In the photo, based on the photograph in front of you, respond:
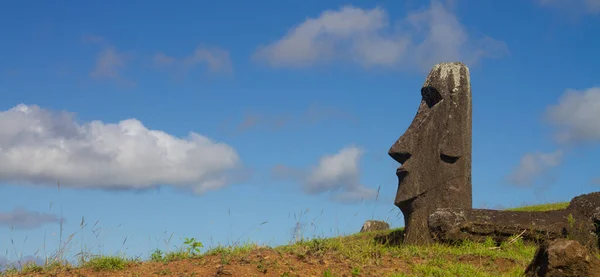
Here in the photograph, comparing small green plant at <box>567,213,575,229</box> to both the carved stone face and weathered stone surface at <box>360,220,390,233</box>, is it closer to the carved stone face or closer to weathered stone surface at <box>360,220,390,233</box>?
the carved stone face

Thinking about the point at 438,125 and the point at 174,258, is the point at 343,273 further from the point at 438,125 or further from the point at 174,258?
the point at 438,125

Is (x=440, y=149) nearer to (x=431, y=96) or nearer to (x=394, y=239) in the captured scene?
(x=431, y=96)

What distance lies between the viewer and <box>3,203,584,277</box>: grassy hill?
32.7ft

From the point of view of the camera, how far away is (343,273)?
9.98 metres

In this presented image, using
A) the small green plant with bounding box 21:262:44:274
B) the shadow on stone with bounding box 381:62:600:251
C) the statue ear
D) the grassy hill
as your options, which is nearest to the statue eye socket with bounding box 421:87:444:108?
the shadow on stone with bounding box 381:62:600:251

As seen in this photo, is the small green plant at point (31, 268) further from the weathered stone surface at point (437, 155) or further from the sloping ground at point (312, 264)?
the weathered stone surface at point (437, 155)

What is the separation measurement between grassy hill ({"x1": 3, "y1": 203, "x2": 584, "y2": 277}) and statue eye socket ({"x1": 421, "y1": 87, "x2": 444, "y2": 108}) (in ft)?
16.6

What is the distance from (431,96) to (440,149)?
149 cm

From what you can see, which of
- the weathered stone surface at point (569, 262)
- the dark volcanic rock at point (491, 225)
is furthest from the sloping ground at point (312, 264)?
the dark volcanic rock at point (491, 225)

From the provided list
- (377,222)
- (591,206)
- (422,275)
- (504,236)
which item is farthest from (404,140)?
(377,222)

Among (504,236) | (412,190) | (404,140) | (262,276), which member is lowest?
(262,276)

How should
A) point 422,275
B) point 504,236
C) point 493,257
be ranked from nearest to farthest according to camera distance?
point 422,275 → point 493,257 → point 504,236

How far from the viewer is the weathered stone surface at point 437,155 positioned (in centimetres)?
1612

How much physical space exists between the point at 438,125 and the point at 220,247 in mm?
7226
